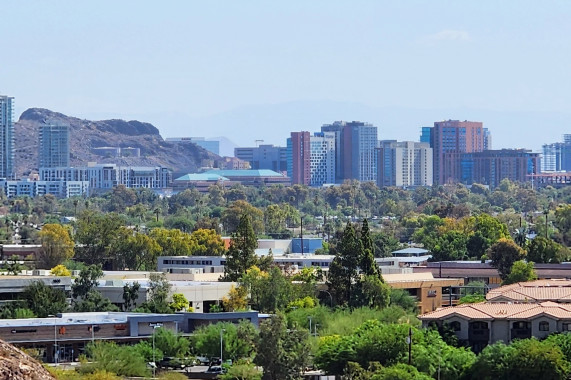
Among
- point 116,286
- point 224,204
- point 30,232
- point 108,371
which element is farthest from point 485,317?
point 224,204

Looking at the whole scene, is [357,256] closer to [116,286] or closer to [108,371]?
[116,286]

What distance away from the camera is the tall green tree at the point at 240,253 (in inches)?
2987

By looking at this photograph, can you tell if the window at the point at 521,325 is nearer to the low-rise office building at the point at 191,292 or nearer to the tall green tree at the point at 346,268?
the tall green tree at the point at 346,268

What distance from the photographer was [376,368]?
1895 inches

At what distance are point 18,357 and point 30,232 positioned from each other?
4637 inches

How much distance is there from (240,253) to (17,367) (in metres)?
63.3

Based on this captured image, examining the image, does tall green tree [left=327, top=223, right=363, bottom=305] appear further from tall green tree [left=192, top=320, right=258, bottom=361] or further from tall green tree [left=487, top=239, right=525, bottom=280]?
tall green tree [left=487, top=239, right=525, bottom=280]

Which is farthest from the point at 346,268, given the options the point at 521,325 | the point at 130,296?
the point at 521,325

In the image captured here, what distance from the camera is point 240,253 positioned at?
252 feet

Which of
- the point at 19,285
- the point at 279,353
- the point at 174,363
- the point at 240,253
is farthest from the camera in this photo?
the point at 240,253

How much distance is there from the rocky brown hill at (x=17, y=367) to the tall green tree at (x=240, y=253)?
2430 inches

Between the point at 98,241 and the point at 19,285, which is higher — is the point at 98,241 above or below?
above

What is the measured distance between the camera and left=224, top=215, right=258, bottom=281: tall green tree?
7588 cm

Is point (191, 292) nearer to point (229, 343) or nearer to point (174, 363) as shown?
Answer: point (229, 343)
